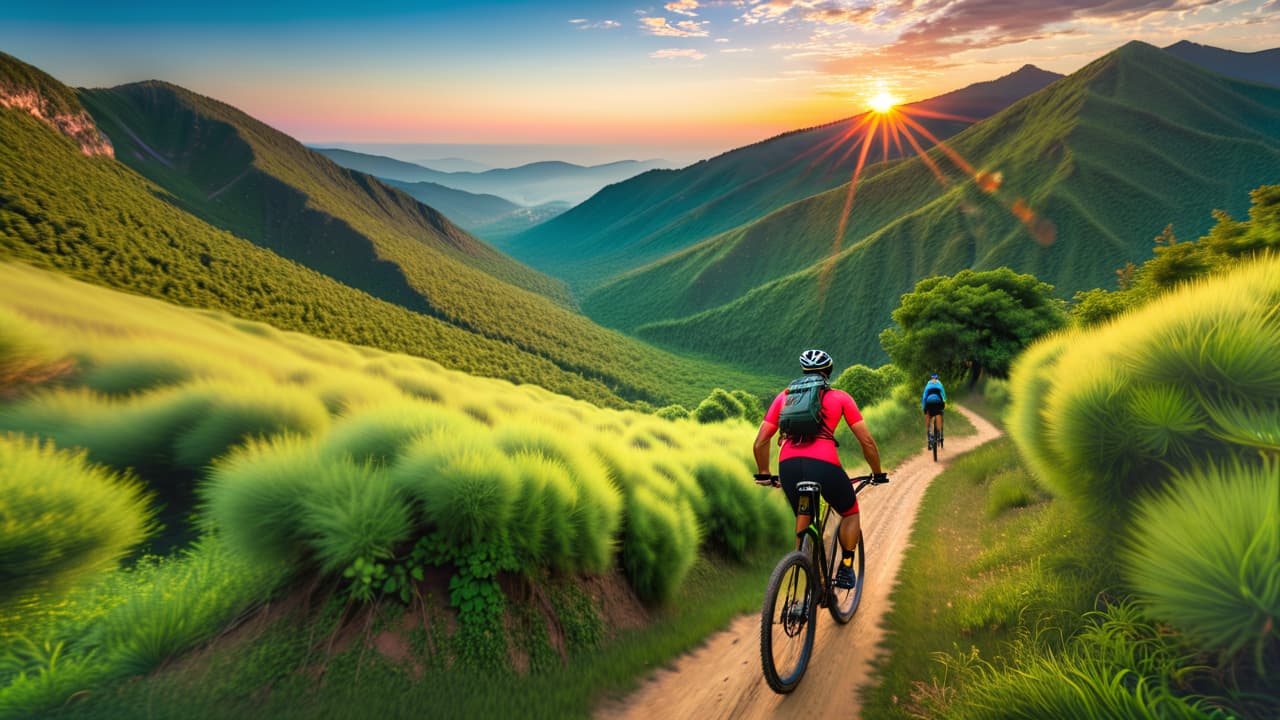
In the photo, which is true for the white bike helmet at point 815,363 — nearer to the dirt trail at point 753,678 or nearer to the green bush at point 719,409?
the dirt trail at point 753,678

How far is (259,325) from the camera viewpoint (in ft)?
57.5

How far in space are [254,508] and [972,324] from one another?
39.2 m

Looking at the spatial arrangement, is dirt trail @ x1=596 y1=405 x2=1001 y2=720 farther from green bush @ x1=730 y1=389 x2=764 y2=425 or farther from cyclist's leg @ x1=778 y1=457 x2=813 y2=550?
green bush @ x1=730 y1=389 x2=764 y2=425

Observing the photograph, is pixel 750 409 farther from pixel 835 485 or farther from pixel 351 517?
pixel 351 517

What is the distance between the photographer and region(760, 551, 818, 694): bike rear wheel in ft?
15.0

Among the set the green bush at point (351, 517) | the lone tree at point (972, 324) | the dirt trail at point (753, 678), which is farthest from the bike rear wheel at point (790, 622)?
the lone tree at point (972, 324)

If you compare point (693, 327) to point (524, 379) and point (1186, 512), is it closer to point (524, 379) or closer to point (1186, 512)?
point (524, 379)

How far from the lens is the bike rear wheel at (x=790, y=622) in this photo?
459 centimetres

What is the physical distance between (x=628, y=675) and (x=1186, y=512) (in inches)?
180

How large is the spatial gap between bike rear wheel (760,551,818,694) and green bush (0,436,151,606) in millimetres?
5298

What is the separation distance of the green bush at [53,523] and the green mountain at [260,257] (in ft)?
108

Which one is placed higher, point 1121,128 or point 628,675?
point 1121,128

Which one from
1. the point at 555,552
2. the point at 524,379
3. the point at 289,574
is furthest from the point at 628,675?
the point at 524,379

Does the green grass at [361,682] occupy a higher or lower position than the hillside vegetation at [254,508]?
lower
